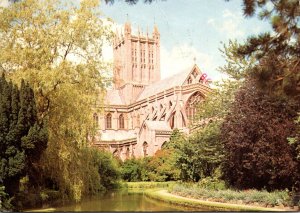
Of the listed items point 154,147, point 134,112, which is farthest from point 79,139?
point 134,112

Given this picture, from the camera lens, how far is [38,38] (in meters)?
16.8

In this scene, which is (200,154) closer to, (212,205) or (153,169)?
(212,205)

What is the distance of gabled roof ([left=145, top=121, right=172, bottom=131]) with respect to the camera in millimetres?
46169

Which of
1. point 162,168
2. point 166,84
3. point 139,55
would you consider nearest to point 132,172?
point 162,168

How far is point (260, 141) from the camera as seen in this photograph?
16.4 meters

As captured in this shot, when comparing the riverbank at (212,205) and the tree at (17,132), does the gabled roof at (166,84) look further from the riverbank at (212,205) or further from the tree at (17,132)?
the tree at (17,132)

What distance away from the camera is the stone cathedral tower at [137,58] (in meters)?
53.5

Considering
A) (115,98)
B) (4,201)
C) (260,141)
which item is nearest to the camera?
(4,201)

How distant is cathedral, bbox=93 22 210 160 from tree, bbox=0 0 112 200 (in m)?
25.9

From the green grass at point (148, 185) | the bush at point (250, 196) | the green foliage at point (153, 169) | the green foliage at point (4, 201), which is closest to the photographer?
the green foliage at point (4, 201)

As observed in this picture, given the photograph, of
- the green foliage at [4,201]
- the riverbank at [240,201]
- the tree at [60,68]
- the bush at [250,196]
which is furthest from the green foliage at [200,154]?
the green foliage at [4,201]

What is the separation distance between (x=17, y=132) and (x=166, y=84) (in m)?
43.9

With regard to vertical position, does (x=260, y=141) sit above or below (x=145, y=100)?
below

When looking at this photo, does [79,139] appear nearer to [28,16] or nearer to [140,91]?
[28,16]
